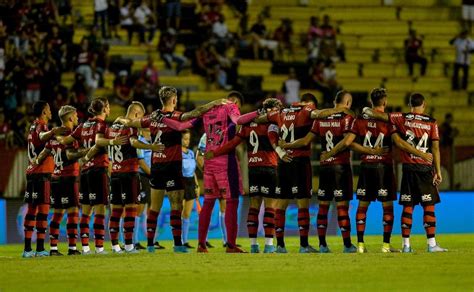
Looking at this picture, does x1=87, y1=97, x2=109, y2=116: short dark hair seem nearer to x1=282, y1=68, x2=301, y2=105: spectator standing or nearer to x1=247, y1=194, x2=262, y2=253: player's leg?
x1=247, y1=194, x2=262, y2=253: player's leg

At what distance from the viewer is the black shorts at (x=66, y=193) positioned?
19.9m

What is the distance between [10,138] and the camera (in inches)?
1110

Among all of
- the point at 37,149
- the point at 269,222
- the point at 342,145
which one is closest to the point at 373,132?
the point at 342,145

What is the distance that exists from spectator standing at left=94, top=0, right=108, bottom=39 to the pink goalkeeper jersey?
1556 centimetres

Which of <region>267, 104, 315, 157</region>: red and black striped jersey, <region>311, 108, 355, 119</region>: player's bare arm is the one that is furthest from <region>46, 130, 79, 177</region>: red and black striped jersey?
<region>311, 108, 355, 119</region>: player's bare arm

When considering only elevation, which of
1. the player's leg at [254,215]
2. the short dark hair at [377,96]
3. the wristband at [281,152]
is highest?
the short dark hair at [377,96]

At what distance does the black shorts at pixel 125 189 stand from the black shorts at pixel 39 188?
41.3 inches

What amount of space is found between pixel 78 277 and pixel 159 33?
68.4 feet

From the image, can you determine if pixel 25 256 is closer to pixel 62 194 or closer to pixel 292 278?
pixel 62 194

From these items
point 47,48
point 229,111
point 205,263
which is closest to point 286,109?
point 229,111

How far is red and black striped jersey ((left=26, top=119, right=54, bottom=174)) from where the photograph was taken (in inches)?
774

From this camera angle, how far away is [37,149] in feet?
65.0

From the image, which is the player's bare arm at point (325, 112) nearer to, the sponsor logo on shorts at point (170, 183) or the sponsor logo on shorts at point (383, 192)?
the sponsor logo on shorts at point (383, 192)

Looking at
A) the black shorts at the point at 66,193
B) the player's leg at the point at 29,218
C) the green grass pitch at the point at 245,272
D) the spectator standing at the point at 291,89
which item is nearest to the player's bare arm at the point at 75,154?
the black shorts at the point at 66,193
